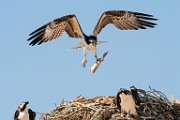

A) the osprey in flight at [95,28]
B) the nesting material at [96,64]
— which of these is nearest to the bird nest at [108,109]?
the nesting material at [96,64]

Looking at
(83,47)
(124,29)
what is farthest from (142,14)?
(83,47)

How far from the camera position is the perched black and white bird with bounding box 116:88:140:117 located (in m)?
10.8

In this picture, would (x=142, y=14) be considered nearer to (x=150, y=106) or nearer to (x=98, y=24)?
(x=98, y=24)

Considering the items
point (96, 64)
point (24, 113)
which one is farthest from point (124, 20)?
point (24, 113)

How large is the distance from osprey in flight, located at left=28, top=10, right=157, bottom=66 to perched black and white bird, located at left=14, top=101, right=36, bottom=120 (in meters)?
2.82

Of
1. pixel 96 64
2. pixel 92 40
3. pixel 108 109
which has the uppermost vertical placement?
pixel 92 40

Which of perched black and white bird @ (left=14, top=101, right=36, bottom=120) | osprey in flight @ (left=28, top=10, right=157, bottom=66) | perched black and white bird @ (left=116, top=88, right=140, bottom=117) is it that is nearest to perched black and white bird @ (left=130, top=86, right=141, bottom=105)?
perched black and white bird @ (left=116, top=88, right=140, bottom=117)

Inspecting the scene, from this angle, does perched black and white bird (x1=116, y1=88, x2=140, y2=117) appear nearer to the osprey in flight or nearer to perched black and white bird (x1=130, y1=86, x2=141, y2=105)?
perched black and white bird (x1=130, y1=86, x2=141, y2=105)

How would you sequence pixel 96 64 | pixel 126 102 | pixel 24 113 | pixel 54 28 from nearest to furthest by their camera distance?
pixel 126 102 < pixel 24 113 < pixel 96 64 < pixel 54 28

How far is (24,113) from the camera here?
464 inches

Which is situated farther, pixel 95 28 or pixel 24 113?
pixel 95 28

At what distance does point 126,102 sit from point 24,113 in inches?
76.9

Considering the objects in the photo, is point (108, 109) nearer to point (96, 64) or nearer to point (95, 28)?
point (96, 64)

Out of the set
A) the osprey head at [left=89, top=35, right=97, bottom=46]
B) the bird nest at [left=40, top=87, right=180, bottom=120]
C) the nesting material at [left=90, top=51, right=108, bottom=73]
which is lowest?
the bird nest at [left=40, top=87, right=180, bottom=120]
